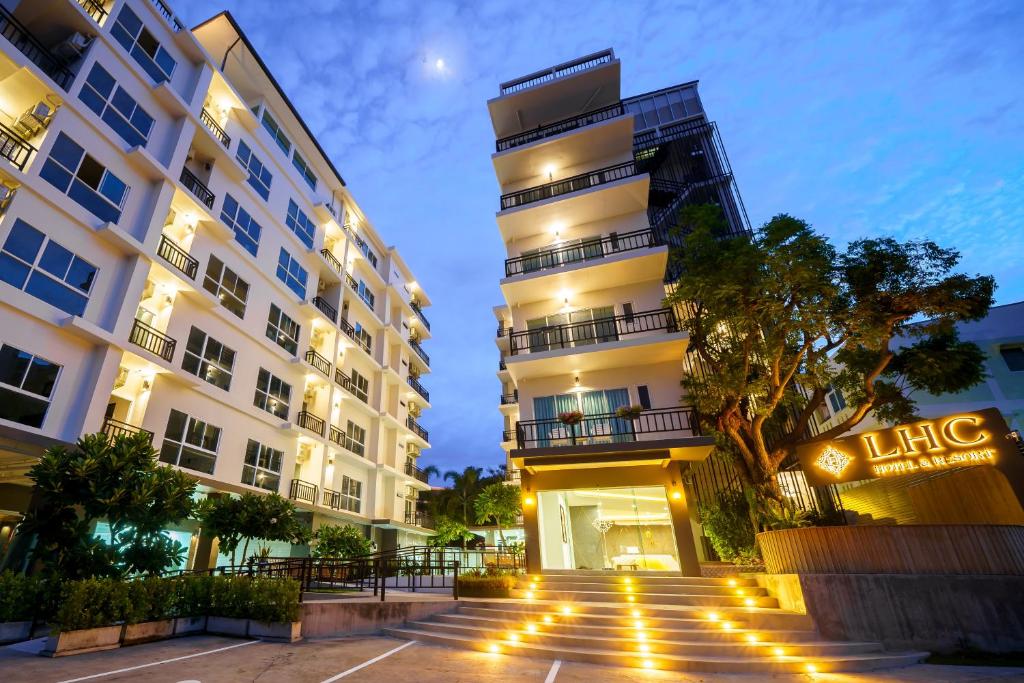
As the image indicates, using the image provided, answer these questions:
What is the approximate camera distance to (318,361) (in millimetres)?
23422

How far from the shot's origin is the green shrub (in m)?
7.88

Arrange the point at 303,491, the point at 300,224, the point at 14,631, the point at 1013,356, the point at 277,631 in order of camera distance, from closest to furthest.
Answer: the point at 14,631 → the point at 277,631 → the point at 1013,356 → the point at 303,491 → the point at 300,224

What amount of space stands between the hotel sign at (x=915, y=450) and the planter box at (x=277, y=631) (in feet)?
35.2

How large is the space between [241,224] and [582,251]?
47.6ft

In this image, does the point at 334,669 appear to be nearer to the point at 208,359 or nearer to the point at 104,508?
the point at 104,508

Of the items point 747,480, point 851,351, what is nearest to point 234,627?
point 747,480

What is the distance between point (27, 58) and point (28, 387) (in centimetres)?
872

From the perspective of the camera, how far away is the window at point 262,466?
17688 mm

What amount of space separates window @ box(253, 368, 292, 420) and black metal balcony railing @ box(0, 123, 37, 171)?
31.7ft

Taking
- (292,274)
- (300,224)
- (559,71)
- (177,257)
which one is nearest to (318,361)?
(292,274)

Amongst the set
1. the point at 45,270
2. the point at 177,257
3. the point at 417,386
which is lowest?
the point at 45,270

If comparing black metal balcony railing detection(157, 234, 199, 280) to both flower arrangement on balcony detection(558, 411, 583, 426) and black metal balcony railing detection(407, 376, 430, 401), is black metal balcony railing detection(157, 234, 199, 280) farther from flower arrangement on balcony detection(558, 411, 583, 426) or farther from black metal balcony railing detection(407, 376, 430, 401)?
black metal balcony railing detection(407, 376, 430, 401)

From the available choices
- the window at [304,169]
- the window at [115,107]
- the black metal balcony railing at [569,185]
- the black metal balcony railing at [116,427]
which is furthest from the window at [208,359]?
the black metal balcony railing at [569,185]

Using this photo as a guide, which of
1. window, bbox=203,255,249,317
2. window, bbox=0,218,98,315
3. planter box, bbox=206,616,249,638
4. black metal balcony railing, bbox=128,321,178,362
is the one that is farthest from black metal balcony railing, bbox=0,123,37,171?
planter box, bbox=206,616,249,638
